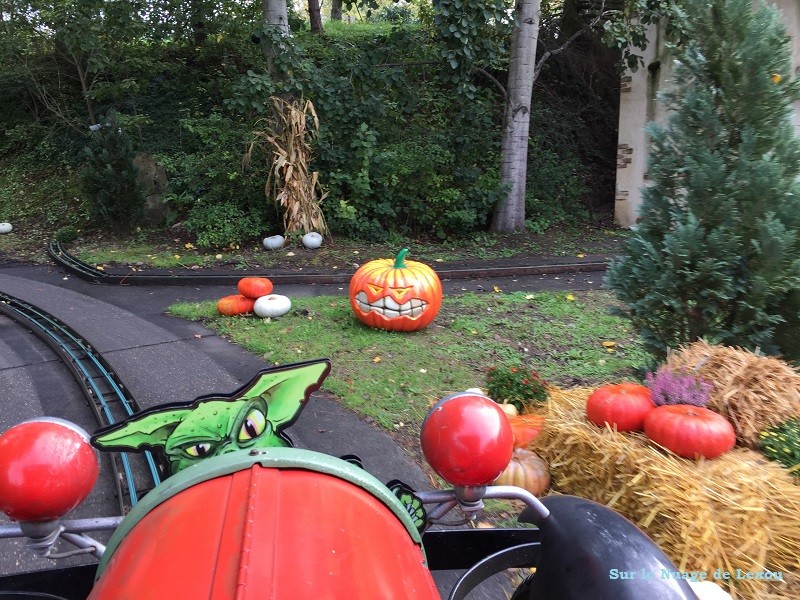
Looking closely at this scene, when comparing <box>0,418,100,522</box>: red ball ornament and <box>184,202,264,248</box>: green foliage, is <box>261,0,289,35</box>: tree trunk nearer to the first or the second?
<box>184,202,264,248</box>: green foliage

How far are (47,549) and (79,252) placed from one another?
30.7 feet

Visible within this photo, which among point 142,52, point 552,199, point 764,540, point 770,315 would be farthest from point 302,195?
point 764,540

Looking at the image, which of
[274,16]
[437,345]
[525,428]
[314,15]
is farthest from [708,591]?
[314,15]

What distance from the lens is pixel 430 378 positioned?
15.0ft

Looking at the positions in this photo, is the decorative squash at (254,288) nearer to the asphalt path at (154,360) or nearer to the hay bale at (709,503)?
the asphalt path at (154,360)

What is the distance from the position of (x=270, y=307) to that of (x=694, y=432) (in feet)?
14.5

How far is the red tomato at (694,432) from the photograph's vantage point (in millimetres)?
2621

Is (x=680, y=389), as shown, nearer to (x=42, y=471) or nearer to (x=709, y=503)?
(x=709, y=503)

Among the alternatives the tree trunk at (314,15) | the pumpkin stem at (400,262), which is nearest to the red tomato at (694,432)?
the pumpkin stem at (400,262)

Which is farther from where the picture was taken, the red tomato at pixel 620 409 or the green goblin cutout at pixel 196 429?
the red tomato at pixel 620 409

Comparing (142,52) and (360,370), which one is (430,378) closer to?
(360,370)

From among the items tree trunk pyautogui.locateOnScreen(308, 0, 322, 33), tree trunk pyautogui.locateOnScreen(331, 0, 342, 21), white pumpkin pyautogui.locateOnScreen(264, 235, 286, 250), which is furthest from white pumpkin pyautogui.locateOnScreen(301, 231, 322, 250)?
tree trunk pyautogui.locateOnScreen(308, 0, 322, 33)

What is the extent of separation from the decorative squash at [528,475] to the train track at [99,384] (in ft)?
5.50

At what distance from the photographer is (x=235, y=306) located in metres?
6.21
